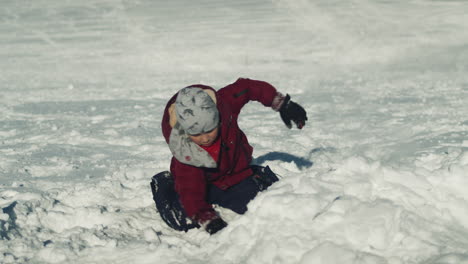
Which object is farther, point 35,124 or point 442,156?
point 35,124

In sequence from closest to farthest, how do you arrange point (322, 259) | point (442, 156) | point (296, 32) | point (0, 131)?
point (322, 259) → point (442, 156) → point (0, 131) → point (296, 32)

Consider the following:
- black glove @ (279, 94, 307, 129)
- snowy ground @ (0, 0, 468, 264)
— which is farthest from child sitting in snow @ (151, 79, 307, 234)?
snowy ground @ (0, 0, 468, 264)

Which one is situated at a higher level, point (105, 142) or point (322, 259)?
point (322, 259)

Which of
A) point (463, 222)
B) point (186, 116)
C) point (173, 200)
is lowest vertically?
point (173, 200)

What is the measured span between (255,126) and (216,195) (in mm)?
2413

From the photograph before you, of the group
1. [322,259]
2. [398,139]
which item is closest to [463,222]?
[322,259]

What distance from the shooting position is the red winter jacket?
2.73 m

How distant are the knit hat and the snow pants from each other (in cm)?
62

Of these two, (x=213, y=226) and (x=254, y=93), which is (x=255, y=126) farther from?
(x=213, y=226)

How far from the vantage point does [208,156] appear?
2.76 m

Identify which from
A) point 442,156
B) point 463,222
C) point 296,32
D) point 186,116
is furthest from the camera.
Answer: point 296,32

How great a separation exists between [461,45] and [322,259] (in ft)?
24.6

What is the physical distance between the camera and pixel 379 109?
5773mm

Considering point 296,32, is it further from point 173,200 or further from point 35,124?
point 173,200
